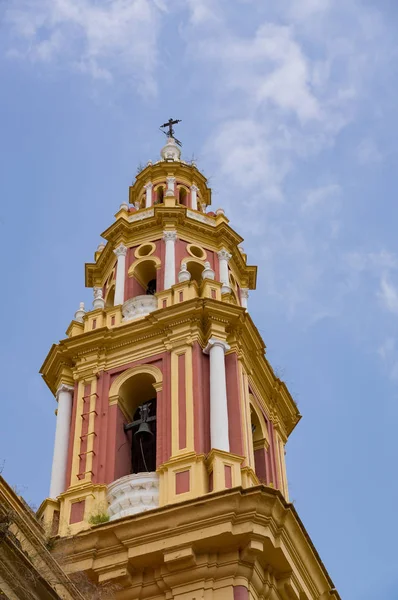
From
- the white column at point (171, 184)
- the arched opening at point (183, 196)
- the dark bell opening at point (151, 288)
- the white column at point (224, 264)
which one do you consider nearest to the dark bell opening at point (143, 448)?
the dark bell opening at point (151, 288)

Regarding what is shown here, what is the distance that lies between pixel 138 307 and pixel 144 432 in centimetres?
380

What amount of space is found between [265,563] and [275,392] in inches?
291

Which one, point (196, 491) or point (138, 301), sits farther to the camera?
point (138, 301)

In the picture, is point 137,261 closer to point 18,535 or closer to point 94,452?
point 94,452

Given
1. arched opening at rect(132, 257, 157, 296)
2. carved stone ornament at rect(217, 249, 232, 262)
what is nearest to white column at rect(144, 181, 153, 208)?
carved stone ornament at rect(217, 249, 232, 262)

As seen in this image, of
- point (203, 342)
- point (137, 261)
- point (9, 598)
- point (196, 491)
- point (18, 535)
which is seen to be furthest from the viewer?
point (137, 261)

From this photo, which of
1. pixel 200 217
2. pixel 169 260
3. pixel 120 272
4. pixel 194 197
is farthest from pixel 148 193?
pixel 169 260

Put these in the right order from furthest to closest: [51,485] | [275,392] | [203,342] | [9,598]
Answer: [275,392], [203,342], [51,485], [9,598]

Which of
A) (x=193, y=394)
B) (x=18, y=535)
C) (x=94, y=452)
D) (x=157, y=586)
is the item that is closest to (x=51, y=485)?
(x=94, y=452)

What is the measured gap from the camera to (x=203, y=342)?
22219mm

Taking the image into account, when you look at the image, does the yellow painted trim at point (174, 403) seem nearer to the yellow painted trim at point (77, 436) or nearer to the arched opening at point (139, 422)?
the arched opening at point (139, 422)

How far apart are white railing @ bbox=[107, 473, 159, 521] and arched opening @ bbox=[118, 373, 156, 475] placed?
2.77 feet

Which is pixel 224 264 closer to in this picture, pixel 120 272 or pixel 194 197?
pixel 120 272

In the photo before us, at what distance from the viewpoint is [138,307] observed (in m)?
24.3
